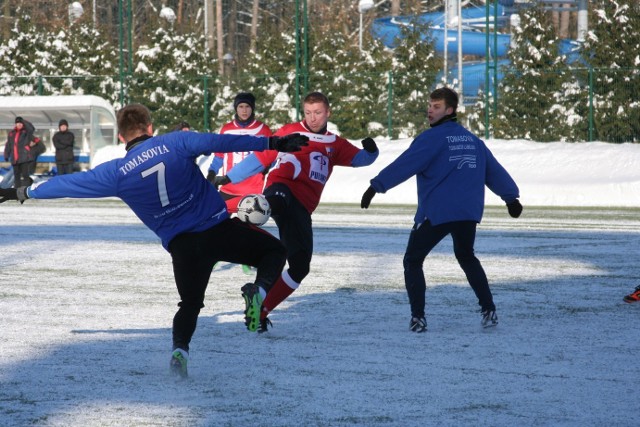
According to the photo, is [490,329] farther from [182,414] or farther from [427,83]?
[427,83]

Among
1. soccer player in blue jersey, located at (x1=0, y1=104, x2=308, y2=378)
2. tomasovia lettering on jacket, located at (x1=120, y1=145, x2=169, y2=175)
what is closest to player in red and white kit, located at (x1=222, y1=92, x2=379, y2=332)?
soccer player in blue jersey, located at (x1=0, y1=104, x2=308, y2=378)

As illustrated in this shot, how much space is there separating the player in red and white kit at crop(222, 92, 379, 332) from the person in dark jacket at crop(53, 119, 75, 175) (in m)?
20.5

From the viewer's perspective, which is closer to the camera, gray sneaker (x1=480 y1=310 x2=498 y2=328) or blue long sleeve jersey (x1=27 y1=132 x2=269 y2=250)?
blue long sleeve jersey (x1=27 y1=132 x2=269 y2=250)

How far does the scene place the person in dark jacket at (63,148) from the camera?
90.3 feet

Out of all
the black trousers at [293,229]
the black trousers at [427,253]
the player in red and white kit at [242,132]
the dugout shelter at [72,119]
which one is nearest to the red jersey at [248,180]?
the player in red and white kit at [242,132]

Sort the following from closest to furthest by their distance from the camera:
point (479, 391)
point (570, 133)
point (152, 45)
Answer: point (479, 391) → point (570, 133) → point (152, 45)

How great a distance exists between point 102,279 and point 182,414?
5392 mm

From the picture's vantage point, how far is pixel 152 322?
798 centimetres

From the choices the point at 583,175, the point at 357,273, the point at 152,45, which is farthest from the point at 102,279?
the point at 152,45

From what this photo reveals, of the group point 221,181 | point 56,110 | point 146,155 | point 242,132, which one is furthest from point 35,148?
point 146,155

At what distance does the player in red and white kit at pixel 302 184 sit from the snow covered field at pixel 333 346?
382 millimetres

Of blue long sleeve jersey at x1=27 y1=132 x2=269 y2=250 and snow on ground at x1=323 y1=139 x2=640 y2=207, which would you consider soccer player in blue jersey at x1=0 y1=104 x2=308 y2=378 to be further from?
snow on ground at x1=323 y1=139 x2=640 y2=207

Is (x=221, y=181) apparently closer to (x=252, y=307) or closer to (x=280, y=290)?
(x=280, y=290)

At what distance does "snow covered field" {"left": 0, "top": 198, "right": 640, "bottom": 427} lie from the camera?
531 centimetres
